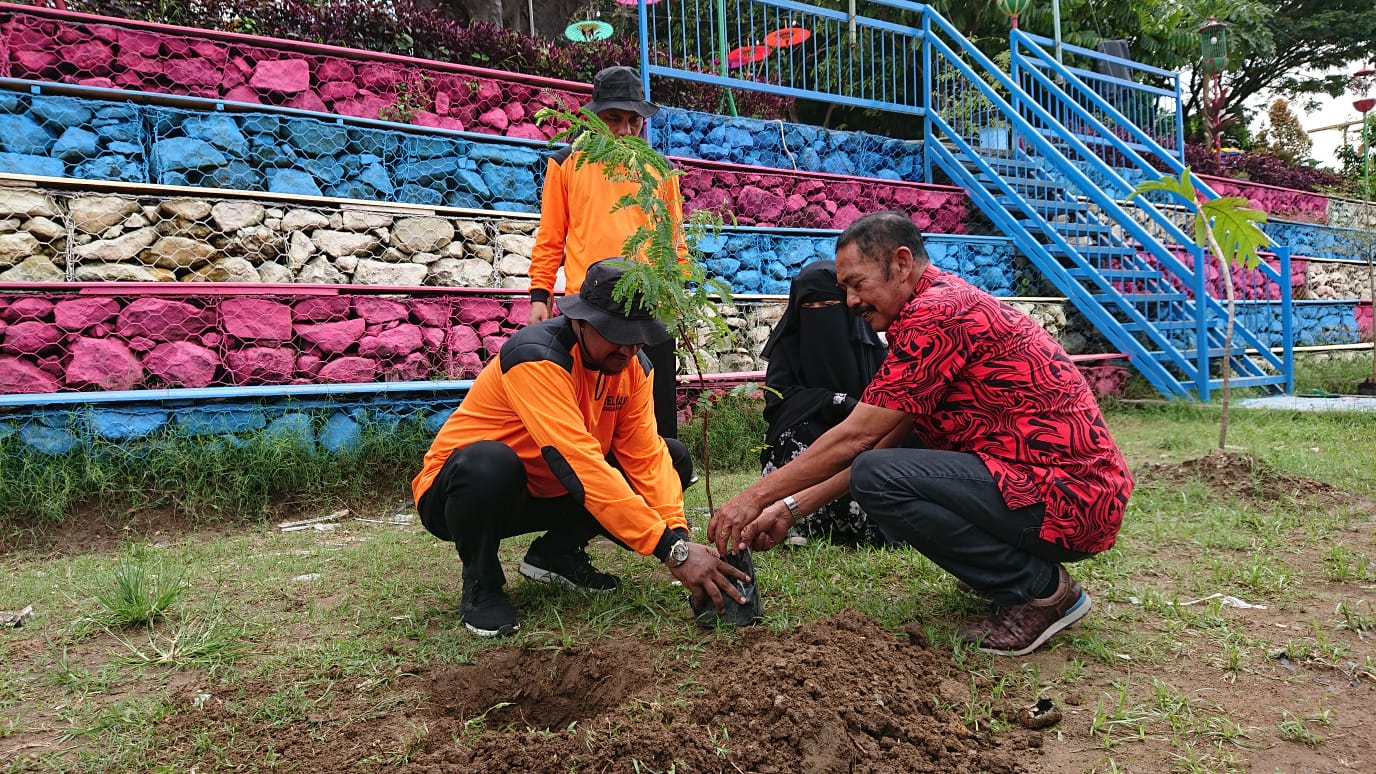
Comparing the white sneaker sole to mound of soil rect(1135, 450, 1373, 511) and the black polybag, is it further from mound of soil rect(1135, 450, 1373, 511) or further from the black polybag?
mound of soil rect(1135, 450, 1373, 511)

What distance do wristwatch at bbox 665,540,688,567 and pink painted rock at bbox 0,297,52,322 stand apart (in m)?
4.11

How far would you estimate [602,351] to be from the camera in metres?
2.63

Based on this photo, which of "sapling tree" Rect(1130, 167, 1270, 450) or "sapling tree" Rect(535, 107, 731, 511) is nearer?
"sapling tree" Rect(535, 107, 731, 511)

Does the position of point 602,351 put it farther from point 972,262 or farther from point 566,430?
point 972,262

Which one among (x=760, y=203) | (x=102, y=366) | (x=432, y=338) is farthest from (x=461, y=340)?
(x=760, y=203)

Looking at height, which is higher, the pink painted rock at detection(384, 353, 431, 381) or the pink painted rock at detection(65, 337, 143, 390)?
the pink painted rock at detection(65, 337, 143, 390)

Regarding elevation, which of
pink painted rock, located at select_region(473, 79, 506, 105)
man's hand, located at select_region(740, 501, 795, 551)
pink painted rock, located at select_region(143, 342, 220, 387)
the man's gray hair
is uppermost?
pink painted rock, located at select_region(473, 79, 506, 105)

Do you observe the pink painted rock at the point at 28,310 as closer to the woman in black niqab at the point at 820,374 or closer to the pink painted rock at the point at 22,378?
the pink painted rock at the point at 22,378

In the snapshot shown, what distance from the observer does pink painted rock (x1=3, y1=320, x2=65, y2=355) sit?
4543mm

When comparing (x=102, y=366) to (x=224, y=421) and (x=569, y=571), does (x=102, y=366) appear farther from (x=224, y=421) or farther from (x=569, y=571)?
(x=569, y=571)

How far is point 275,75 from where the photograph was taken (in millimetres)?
5980

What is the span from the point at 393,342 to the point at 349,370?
1.07 feet

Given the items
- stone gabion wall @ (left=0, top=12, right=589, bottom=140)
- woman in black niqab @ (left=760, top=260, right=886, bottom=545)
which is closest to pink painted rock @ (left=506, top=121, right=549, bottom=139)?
stone gabion wall @ (left=0, top=12, right=589, bottom=140)

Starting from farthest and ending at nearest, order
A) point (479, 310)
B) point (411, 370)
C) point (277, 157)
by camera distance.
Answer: point (479, 310)
point (277, 157)
point (411, 370)
